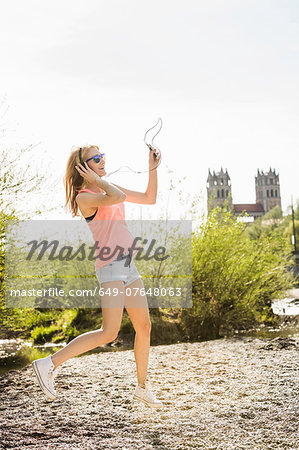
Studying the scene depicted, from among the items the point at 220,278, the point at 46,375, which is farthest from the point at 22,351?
the point at 46,375

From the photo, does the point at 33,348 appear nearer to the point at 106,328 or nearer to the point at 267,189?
the point at 106,328

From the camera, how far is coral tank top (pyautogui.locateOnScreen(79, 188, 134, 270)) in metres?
3.43

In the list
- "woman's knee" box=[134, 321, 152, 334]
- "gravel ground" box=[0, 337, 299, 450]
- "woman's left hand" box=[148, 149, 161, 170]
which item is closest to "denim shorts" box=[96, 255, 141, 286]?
"woman's knee" box=[134, 321, 152, 334]

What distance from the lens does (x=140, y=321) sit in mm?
3574

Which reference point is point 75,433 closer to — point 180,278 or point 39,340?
point 180,278

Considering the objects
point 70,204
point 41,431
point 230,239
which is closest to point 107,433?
point 41,431

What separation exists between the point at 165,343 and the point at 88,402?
445 centimetres

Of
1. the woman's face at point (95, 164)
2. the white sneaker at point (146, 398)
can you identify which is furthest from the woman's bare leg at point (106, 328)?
the woman's face at point (95, 164)

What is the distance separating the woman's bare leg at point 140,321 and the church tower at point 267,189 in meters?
132

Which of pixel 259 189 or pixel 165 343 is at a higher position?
pixel 259 189

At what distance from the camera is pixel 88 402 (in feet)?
14.2

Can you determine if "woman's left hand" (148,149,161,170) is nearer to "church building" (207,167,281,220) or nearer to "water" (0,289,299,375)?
"water" (0,289,299,375)

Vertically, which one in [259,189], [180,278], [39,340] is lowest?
[39,340]

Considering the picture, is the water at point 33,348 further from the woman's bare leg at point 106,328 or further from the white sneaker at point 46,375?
the woman's bare leg at point 106,328
